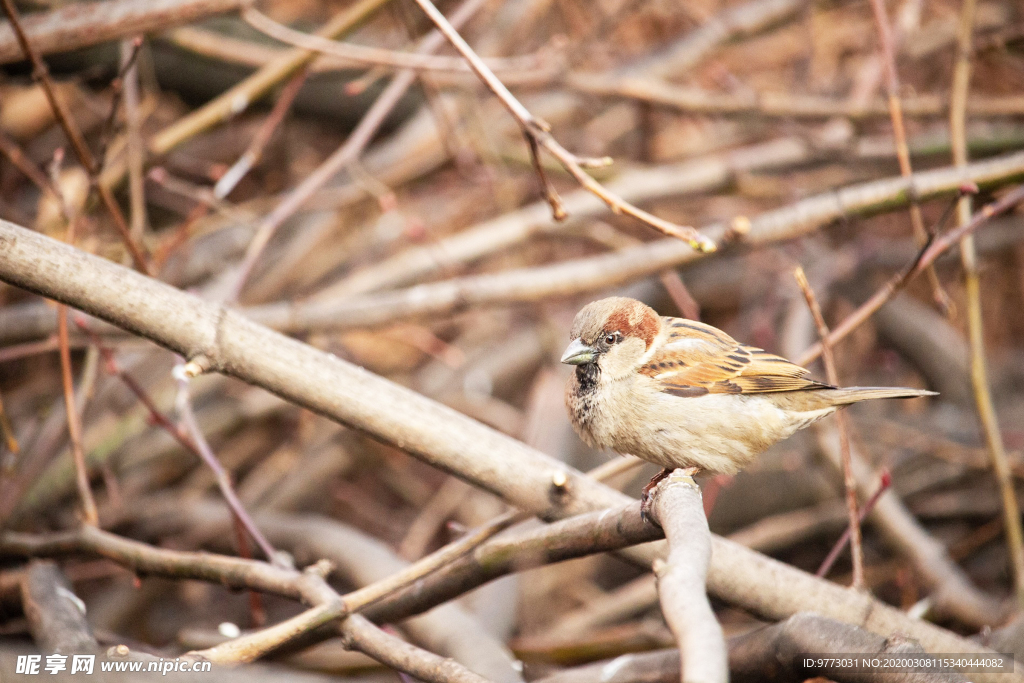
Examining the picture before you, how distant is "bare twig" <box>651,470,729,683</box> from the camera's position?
35.7 inches

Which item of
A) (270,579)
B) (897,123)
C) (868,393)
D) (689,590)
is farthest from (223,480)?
(897,123)

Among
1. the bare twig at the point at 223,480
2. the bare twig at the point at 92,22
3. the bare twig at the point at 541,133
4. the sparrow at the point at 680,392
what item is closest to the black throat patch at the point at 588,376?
the sparrow at the point at 680,392

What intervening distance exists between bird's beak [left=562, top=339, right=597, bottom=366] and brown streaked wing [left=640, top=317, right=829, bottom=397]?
0.48 feet

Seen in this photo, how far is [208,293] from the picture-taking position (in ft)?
12.0

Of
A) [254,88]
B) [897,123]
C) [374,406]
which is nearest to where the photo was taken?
[374,406]

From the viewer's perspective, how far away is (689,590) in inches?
40.7

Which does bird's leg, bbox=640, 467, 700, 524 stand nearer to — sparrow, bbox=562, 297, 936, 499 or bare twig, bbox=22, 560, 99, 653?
sparrow, bbox=562, 297, 936, 499

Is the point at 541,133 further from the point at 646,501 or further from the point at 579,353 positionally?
the point at 646,501

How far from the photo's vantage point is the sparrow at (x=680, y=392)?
186 cm

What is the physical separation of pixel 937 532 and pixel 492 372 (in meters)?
2.40

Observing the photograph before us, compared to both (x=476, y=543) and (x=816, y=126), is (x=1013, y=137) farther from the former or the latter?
(x=476, y=543)

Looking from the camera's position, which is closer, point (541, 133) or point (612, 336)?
point (541, 133)

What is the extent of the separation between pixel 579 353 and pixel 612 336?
0.10 metres

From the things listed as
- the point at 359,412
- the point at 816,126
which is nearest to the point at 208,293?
the point at 359,412
